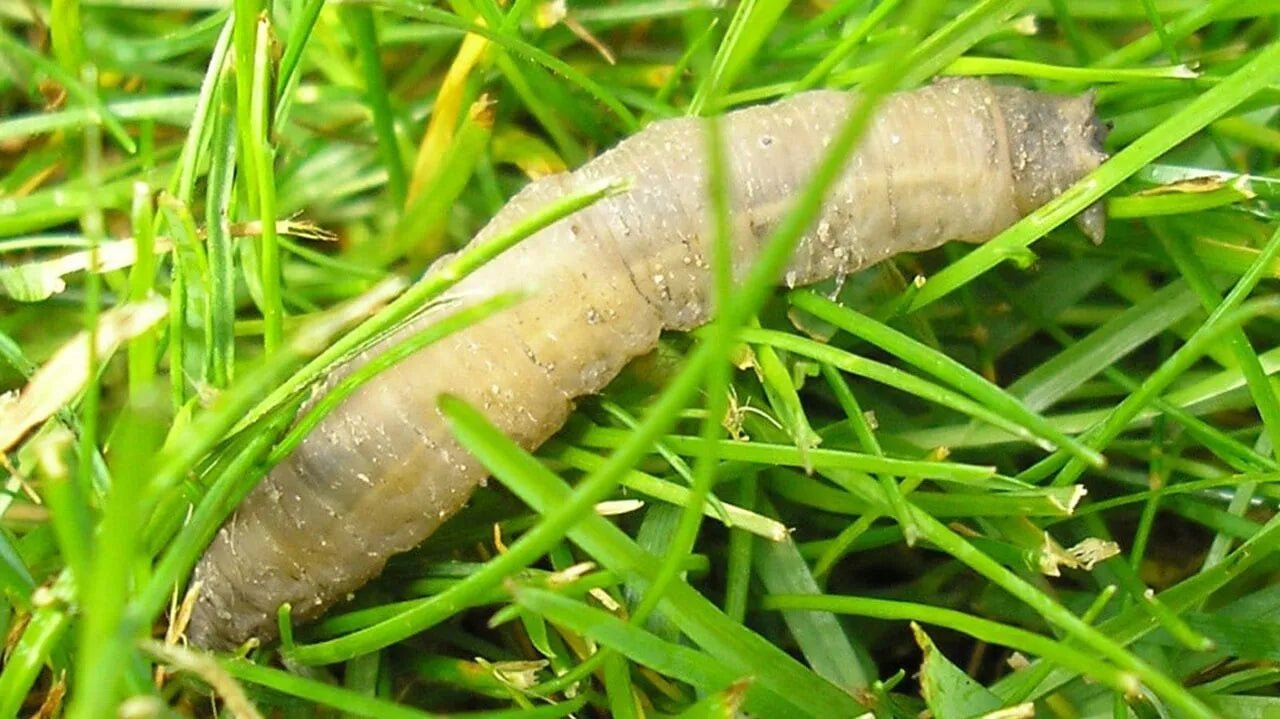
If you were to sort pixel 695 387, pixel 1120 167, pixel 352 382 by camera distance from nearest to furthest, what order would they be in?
pixel 695 387, pixel 352 382, pixel 1120 167

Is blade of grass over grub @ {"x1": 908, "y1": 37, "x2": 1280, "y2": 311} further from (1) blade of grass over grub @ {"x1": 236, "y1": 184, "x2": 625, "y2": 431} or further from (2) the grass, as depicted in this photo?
(1) blade of grass over grub @ {"x1": 236, "y1": 184, "x2": 625, "y2": 431}

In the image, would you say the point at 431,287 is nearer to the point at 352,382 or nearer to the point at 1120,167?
the point at 352,382

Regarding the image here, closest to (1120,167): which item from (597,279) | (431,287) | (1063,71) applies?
(1063,71)

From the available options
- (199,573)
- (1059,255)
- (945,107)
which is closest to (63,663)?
(199,573)

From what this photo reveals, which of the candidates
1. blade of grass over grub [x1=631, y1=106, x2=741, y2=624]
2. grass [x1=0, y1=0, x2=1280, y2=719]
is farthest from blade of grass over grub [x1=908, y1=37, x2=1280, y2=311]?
blade of grass over grub [x1=631, y1=106, x2=741, y2=624]

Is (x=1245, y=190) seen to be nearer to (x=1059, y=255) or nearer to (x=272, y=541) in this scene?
(x=1059, y=255)
